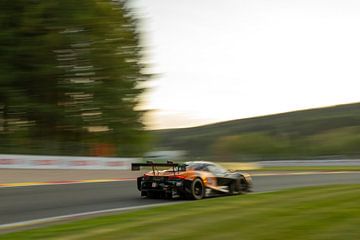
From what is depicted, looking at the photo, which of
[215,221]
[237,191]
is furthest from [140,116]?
[215,221]

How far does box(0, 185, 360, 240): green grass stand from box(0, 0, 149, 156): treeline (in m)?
18.0

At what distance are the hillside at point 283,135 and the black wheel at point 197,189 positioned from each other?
75.5ft

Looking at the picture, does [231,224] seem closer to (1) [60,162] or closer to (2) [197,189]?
(2) [197,189]

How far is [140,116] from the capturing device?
3416cm

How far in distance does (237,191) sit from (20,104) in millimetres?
17271

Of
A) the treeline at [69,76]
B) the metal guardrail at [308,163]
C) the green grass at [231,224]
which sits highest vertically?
the treeline at [69,76]

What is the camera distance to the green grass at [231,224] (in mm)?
7145

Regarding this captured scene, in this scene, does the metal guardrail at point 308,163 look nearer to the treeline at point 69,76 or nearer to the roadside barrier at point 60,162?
the treeline at point 69,76

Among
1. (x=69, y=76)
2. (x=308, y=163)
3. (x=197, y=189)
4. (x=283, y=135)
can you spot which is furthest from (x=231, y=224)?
(x=283, y=135)

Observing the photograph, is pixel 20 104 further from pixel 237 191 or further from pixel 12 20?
pixel 237 191

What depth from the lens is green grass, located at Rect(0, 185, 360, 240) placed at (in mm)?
7145

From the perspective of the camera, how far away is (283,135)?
349ft

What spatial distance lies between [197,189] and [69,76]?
17977 mm

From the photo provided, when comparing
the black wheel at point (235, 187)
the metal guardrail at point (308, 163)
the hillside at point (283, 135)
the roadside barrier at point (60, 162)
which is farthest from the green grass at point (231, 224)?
the metal guardrail at point (308, 163)
